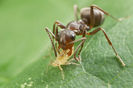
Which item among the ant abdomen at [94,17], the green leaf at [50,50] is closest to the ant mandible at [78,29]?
the ant abdomen at [94,17]

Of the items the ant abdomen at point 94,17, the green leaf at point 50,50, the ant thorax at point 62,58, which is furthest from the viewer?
the ant abdomen at point 94,17

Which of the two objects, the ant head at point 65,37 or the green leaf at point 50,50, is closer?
the green leaf at point 50,50

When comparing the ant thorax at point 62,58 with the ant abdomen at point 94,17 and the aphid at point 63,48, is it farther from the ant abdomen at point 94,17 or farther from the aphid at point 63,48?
the ant abdomen at point 94,17

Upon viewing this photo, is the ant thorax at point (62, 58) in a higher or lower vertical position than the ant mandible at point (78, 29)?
lower

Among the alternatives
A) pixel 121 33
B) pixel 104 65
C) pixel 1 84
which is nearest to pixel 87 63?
pixel 104 65

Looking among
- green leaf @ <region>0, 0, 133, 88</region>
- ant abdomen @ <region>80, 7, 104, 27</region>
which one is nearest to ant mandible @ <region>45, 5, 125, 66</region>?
ant abdomen @ <region>80, 7, 104, 27</region>

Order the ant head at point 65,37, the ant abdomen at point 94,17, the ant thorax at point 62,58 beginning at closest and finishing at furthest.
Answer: the ant thorax at point 62,58 < the ant head at point 65,37 < the ant abdomen at point 94,17
